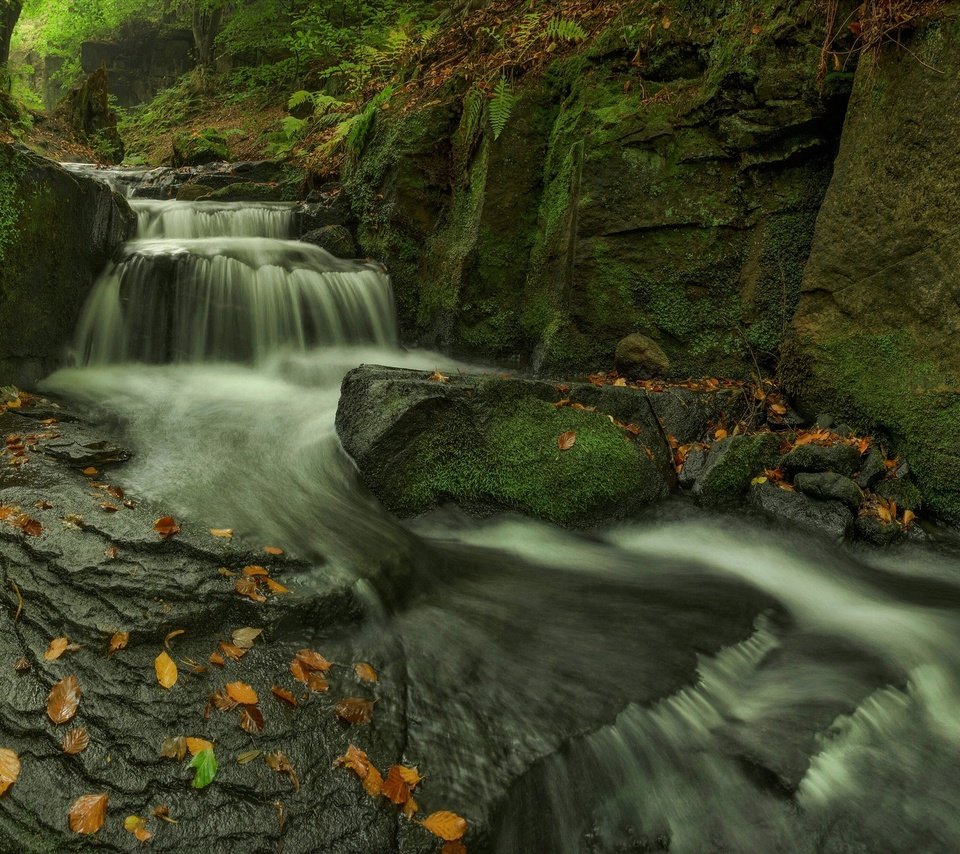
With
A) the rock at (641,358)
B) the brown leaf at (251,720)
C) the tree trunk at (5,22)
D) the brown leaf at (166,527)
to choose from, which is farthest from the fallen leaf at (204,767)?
the tree trunk at (5,22)

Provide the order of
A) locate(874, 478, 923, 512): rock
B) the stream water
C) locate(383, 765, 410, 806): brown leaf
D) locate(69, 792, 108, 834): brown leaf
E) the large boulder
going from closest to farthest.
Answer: locate(69, 792, 108, 834): brown leaf, locate(383, 765, 410, 806): brown leaf, the stream water, the large boulder, locate(874, 478, 923, 512): rock

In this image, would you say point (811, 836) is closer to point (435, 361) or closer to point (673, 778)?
point (673, 778)

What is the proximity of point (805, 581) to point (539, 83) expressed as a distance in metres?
5.74

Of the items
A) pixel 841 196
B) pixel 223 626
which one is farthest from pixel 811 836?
pixel 841 196

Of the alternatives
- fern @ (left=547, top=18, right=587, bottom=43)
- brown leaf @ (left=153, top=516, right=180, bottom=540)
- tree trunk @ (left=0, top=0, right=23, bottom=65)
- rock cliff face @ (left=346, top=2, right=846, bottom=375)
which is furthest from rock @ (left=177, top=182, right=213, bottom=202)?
brown leaf @ (left=153, top=516, right=180, bottom=540)

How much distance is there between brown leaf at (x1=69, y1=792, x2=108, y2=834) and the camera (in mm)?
1779

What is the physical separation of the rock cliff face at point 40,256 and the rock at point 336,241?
9.35ft

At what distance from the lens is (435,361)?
7.32 metres

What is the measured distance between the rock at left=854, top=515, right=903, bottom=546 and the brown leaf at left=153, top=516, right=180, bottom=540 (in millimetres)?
4467

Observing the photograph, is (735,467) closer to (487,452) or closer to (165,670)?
(487,452)

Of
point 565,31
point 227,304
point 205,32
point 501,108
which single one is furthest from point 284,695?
point 205,32

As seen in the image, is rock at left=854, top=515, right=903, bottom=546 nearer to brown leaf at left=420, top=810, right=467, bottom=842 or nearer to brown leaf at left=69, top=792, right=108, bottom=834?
brown leaf at left=420, top=810, right=467, bottom=842

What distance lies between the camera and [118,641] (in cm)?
229

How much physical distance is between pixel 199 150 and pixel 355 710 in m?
14.2
